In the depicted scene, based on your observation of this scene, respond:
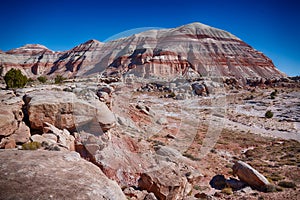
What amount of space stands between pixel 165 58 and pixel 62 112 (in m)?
69.6

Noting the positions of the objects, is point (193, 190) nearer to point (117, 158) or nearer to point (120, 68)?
point (117, 158)

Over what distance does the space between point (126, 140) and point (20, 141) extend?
5185 millimetres

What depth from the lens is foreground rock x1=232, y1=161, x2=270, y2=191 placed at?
7.83 metres

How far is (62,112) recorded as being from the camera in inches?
301

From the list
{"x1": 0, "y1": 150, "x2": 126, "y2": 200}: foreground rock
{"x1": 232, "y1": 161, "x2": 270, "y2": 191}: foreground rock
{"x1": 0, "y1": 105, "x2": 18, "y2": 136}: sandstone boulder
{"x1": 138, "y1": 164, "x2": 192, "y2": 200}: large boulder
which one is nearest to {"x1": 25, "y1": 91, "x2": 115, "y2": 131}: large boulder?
{"x1": 0, "y1": 105, "x2": 18, "y2": 136}: sandstone boulder

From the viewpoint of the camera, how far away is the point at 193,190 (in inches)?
293

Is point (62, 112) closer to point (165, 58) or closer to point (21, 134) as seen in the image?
point (21, 134)

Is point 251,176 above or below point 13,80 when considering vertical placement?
below

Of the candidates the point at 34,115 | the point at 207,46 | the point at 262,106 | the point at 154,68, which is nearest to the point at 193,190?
the point at 34,115

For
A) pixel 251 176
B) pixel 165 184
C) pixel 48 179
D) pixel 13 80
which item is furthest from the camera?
pixel 13 80

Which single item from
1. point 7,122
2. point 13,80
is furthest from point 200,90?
point 7,122

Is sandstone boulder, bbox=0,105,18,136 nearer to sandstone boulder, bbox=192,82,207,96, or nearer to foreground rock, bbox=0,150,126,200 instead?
foreground rock, bbox=0,150,126,200

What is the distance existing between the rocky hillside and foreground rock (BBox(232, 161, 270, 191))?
193 feet

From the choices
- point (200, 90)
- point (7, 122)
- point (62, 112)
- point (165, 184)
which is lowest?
point (165, 184)
